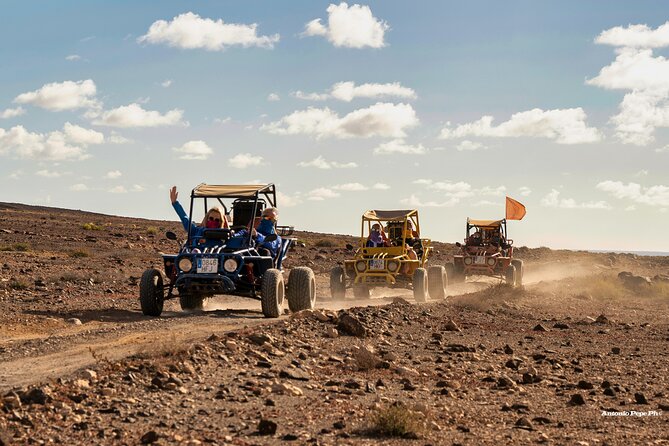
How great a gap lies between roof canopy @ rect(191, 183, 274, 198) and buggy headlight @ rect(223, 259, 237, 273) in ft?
6.17

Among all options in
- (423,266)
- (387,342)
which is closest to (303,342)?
(387,342)

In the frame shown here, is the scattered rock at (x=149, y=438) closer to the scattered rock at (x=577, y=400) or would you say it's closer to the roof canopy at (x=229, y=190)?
the scattered rock at (x=577, y=400)

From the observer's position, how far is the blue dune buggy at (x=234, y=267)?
14305 millimetres

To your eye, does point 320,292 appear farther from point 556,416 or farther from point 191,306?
point 556,416

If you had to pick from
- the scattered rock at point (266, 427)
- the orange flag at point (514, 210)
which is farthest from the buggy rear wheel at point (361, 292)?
the scattered rock at point (266, 427)

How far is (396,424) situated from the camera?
701 cm

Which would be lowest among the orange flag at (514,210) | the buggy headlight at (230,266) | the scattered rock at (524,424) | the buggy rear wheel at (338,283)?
the scattered rock at (524,424)

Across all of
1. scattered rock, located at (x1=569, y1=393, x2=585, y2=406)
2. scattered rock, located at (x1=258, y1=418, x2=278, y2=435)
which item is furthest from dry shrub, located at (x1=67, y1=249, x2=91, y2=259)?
scattered rock, located at (x1=258, y1=418, x2=278, y2=435)

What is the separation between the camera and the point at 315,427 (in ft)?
23.5

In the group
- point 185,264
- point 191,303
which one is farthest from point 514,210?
point 185,264

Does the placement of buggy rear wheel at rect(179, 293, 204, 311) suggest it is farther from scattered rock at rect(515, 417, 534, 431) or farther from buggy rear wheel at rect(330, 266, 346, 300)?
scattered rock at rect(515, 417, 534, 431)

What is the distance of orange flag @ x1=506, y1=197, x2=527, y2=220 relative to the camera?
32.1 m

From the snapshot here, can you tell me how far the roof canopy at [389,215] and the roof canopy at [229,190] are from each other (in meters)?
6.50

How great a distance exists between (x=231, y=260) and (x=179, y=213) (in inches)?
80.4
